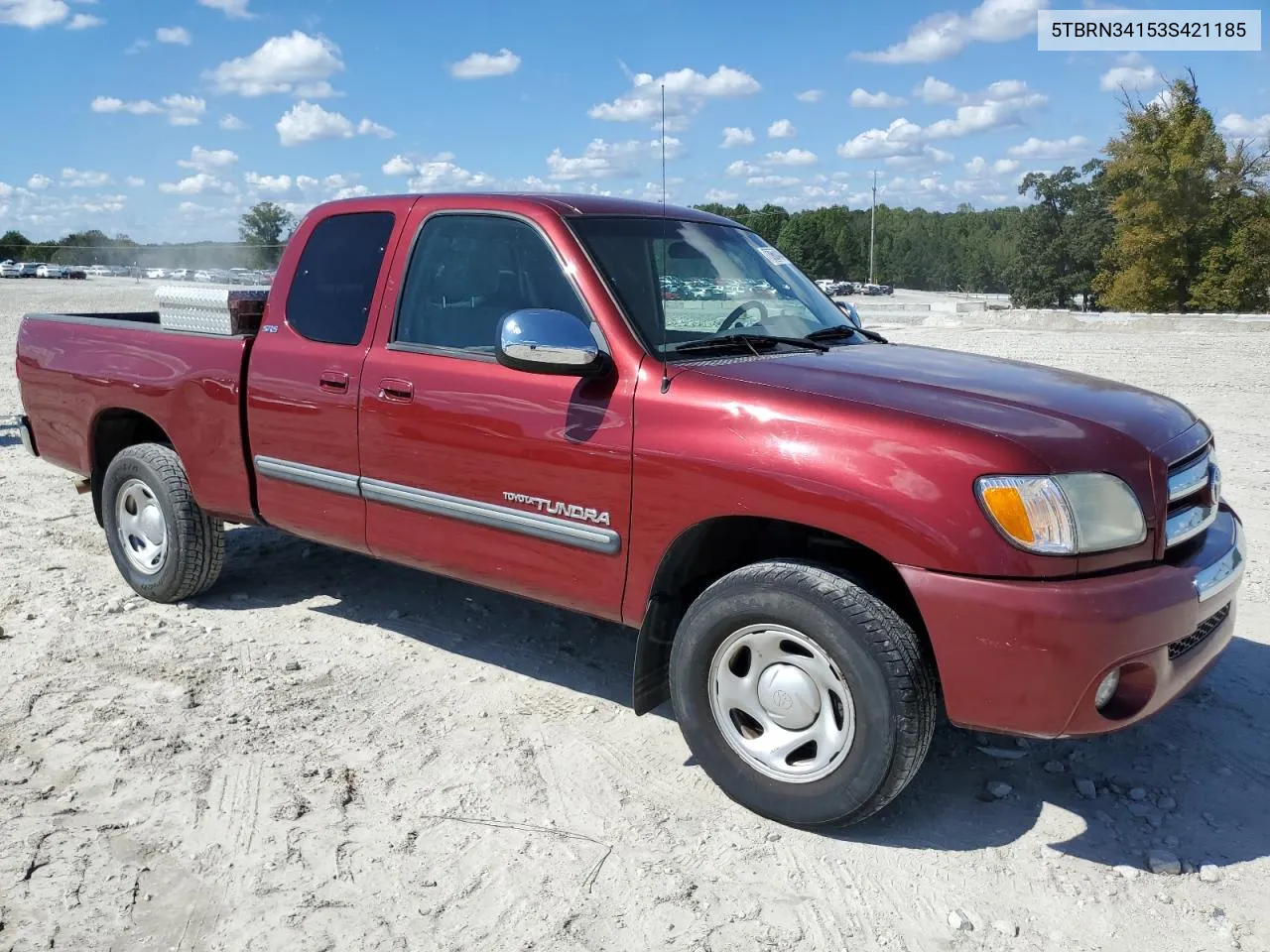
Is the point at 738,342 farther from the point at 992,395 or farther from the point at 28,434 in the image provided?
the point at 28,434

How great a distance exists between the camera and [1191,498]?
337 centimetres

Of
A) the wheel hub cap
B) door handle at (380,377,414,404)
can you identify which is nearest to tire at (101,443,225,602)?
door handle at (380,377,414,404)

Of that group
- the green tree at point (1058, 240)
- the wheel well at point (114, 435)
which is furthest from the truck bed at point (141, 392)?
the green tree at point (1058, 240)

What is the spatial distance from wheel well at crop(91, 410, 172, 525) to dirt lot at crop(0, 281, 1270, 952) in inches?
29.9

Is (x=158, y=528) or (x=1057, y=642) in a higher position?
(x=1057, y=642)

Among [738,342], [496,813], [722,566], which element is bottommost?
[496,813]

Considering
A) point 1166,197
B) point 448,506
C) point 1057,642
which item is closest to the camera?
point 1057,642

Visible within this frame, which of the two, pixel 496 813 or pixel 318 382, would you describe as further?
pixel 318 382

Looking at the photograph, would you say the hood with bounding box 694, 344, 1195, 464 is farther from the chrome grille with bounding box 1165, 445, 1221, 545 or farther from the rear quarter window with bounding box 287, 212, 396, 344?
the rear quarter window with bounding box 287, 212, 396, 344

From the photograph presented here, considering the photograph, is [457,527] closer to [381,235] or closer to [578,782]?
[578,782]

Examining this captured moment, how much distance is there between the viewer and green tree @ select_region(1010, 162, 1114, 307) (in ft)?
229

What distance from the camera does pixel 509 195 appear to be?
4.18 m

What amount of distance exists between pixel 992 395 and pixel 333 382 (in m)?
2.52

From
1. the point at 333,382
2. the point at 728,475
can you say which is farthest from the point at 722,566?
the point at 333,382
